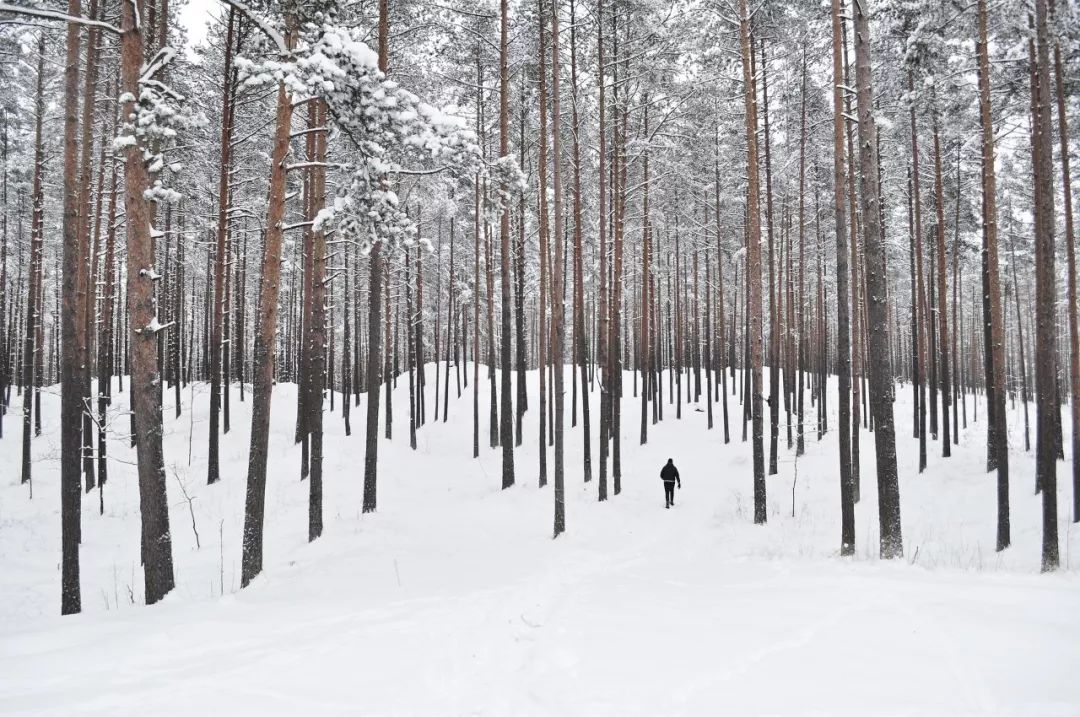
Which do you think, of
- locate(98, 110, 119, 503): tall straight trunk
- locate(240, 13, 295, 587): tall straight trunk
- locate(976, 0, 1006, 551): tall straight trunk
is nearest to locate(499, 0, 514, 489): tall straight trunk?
locate(240, 13, 295, 587): tall straight trunk

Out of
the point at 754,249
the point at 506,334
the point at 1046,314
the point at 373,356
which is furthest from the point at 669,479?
the point at 1046,314

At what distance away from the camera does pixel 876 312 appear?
29.4 ft

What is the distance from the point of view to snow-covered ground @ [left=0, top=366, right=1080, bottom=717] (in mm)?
4062

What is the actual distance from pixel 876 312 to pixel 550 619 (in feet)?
23.6

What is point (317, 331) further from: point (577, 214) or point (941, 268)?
point (941, 268)

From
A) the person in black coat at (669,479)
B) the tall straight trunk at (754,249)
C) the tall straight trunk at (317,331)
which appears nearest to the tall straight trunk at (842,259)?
the tall straight trunk at (754,249)

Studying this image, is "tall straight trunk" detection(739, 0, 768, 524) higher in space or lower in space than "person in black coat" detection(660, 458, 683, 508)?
higher

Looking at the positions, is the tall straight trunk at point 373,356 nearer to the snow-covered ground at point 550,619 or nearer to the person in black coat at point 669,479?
the snow-covered ground at point 550,619

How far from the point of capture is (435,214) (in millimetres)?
27328

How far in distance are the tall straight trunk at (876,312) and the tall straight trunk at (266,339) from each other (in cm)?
883

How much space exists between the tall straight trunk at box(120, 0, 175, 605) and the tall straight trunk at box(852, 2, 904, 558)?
1040 cm

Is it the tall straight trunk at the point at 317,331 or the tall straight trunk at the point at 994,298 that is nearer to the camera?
the tall straight trunk at the point at 994,298

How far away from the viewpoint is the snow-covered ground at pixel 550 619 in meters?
4.06

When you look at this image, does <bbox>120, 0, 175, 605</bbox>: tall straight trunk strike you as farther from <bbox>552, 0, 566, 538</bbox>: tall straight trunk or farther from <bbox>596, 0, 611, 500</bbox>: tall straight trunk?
<bbox>596, 0, 611, 500</bbox>: tall straight trunk
